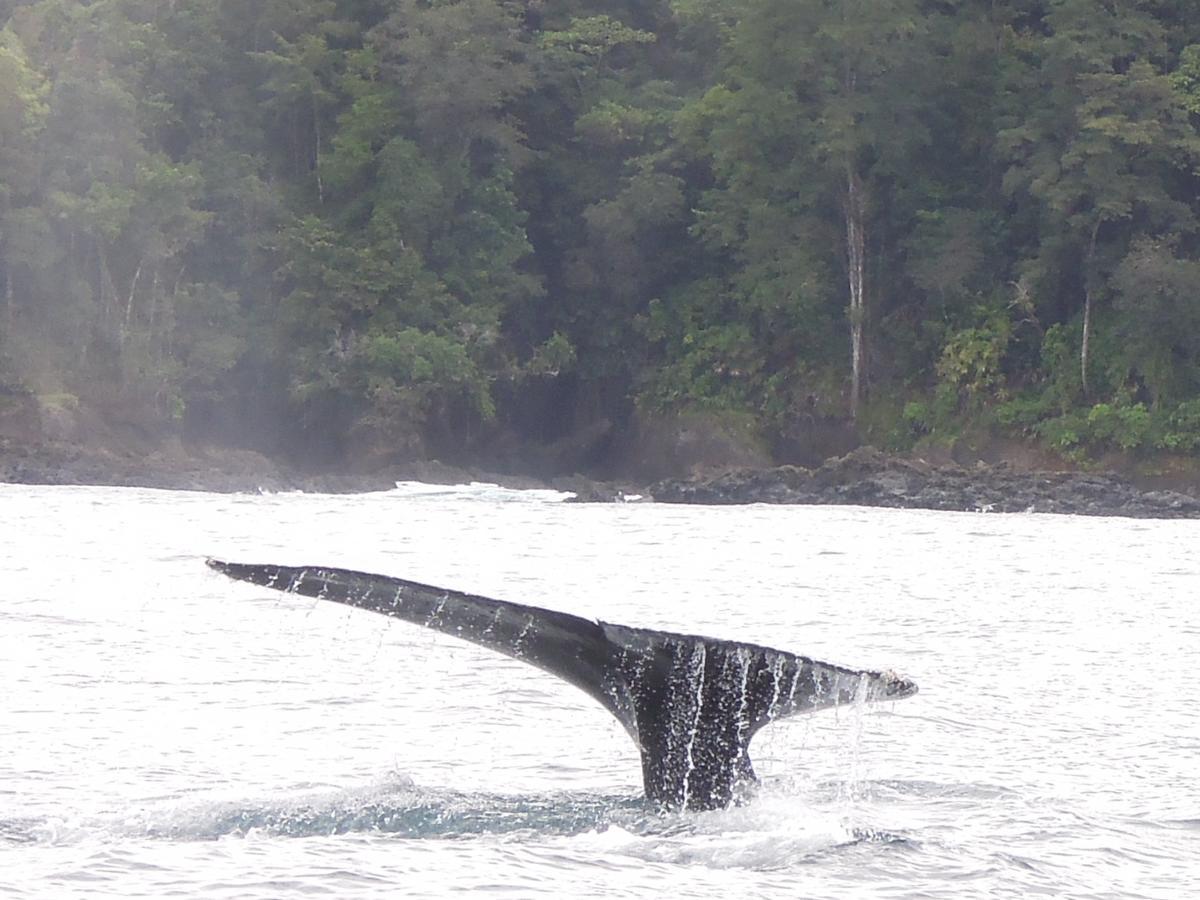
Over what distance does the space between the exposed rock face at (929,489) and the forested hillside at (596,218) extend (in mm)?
Answer: 3994

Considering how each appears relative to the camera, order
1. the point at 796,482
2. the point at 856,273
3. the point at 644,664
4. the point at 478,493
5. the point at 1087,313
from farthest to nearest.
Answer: the point at 856,273, the point at 1087,313, the point at 478,493, the point at 796,482, the point at 644,664

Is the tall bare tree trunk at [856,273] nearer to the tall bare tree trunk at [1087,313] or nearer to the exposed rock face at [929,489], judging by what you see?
the tall bare tree trunk at [1087,313]

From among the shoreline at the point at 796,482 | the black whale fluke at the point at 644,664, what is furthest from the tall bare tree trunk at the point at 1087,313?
the black whale fluke at the point at 644,664

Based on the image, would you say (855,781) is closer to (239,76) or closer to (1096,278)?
(1096,278)

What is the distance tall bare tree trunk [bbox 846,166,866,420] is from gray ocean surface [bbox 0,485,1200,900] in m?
27.6

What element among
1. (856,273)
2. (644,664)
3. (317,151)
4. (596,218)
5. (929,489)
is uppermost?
(317,151)

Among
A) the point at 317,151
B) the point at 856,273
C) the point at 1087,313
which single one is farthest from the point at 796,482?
the point at 317,151

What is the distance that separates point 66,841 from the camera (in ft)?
27.2

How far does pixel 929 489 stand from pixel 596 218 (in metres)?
17.4

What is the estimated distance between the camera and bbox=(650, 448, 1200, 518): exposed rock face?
1572 inches

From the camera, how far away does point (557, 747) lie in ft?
36.6

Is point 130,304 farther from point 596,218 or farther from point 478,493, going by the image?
point 596,218

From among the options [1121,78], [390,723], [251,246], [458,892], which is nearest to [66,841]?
[458,892]

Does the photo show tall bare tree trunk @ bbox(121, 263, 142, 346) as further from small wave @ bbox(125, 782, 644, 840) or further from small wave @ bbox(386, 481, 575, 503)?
small wave @ bbox(125, 782, 644, 840)
